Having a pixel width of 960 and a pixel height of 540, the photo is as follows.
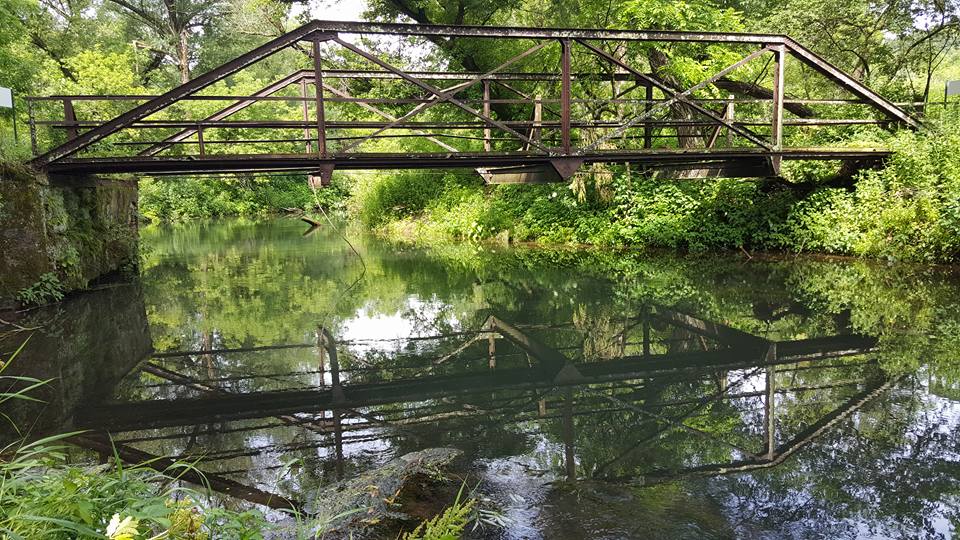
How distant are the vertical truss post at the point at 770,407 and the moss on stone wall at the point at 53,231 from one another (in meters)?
11.1

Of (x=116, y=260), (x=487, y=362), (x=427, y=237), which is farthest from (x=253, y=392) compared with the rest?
(x=427, y=237)

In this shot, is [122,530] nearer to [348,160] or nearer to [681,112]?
[348,160]

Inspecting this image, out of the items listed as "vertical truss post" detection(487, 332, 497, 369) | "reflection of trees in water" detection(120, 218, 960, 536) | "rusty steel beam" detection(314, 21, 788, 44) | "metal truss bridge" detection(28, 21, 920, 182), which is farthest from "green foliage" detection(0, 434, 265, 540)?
"rusty steel beam" detection(314, 21, 788, 44)

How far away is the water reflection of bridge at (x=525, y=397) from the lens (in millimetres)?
5344

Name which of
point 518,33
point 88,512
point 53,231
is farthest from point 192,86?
point 88,512

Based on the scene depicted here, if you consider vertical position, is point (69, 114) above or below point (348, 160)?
above

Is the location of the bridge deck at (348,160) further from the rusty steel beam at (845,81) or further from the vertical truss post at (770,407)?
the vertical truss post at (770,407)

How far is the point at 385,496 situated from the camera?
4059mm

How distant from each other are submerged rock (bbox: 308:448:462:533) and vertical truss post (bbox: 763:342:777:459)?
2616 millimetres

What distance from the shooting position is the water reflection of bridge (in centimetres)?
534

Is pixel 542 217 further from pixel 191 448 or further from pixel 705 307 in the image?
pixel 191 448

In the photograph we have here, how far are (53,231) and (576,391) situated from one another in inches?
385

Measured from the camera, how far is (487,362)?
7.91 m

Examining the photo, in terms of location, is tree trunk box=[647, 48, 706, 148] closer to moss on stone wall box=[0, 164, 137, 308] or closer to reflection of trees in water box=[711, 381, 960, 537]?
reflection of trees in water box=[711, 381, 960, 537]
